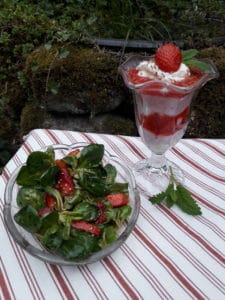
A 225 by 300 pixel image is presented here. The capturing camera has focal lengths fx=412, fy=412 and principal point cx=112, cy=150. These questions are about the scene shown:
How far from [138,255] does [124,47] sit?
3.30 feet

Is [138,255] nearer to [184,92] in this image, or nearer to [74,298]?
[74,298]

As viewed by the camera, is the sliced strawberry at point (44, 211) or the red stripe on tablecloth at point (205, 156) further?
the red stripe on tablecloth at point (205, 156)

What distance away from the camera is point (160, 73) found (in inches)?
34.5

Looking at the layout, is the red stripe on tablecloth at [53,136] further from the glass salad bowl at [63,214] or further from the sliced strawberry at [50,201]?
the sliced strawberry at [50,201]

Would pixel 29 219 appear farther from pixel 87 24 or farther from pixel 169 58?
pixel 87 24

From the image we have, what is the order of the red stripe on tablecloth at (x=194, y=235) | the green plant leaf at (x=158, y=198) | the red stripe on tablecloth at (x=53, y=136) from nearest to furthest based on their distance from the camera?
the red stripe on tablecloth at (x=194, y=235) < the green plant leaf at (x=158, y=198) < the red stripe on tablecloth at (x=53, y=136)

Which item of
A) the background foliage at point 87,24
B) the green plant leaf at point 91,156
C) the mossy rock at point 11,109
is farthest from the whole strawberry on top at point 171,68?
the mossy rock at point 11,109

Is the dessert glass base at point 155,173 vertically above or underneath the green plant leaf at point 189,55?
underneath

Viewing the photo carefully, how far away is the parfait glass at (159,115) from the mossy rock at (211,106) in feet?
2.23

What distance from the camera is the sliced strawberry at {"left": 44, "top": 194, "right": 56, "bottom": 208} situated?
2.40 ft

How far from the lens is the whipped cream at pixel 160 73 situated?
33.9 inches

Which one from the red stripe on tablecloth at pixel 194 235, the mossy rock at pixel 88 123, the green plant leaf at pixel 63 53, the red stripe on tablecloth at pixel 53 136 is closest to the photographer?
→ the red stripe on tablecloth at pixel 194 235

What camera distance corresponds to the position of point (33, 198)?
726 millimetres

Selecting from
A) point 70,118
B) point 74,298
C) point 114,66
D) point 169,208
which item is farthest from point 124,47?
point 74,298
